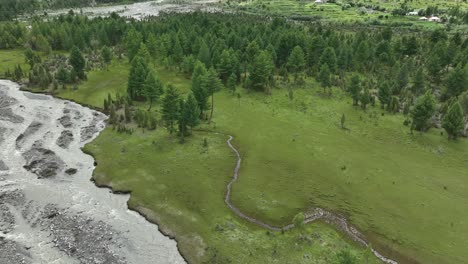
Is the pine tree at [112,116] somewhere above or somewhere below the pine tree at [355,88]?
below

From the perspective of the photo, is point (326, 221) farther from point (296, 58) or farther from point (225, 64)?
point (296, 58)

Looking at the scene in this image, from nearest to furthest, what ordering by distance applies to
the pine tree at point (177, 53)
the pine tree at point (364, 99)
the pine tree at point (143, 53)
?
the pine tree at point (364, 99)
the pine tree at point (143, 53)
the pine tree at point (177, 53)

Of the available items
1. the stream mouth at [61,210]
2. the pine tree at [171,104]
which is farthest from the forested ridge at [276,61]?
the stream mouth at [61,210]

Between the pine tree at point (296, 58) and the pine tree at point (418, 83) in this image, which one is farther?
the pine tree at point (296, 58)

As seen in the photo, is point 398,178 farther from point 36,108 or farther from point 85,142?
point 36,108

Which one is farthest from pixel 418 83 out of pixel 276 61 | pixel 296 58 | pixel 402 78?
pixel 276 61

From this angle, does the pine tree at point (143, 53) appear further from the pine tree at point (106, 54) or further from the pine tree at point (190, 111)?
the pine tree at point (190, 111)

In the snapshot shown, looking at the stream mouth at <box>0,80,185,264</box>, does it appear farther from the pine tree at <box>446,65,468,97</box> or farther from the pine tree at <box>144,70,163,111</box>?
the pine tree at <box>446,65,468,97</box>
